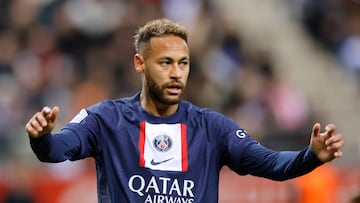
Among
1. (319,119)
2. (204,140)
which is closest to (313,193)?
(319,119)

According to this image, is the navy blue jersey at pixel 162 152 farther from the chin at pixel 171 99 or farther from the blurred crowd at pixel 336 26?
the blurred crowd at pixel 336 26

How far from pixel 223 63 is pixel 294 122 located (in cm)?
136

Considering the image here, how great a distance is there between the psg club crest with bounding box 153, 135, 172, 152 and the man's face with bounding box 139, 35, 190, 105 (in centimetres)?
21

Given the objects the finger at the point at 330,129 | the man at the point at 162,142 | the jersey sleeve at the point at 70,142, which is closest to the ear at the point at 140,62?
the man at the point at 162,142

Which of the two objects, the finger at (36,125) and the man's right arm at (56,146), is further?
the man's right arm at (56,146)

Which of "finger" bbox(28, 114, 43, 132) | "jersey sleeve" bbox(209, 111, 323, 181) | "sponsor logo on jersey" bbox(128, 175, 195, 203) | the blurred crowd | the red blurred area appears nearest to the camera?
"finger" bbox(28, 114, 43, 132)

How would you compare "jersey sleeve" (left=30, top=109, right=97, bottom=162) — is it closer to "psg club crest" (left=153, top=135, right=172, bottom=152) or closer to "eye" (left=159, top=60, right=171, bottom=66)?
"psg club crest" (left=153, top=135, right=172, bottom=152)

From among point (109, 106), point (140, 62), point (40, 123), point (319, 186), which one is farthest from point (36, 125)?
point (319, 186)

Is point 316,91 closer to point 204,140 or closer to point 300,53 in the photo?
point 300,53

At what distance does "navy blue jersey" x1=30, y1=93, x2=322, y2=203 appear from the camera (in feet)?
20.3

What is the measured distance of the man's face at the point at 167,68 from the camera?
6.34 meters

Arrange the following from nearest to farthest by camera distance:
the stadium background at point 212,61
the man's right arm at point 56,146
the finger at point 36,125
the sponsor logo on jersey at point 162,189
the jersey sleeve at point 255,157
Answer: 1. the finger at point 36,125
2. the man's right arm at point 56,146
3. the jersey sleeve at point 255,157
4. the sponsor logo on jersey at point 162,189
5. the stadium background at point 212,61

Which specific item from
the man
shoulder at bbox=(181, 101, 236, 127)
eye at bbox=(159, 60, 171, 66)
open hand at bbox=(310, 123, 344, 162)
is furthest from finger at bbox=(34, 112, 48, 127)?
open hand at bbox=(310, 123, 344, 162)

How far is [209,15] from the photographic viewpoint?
1427 centimetres
